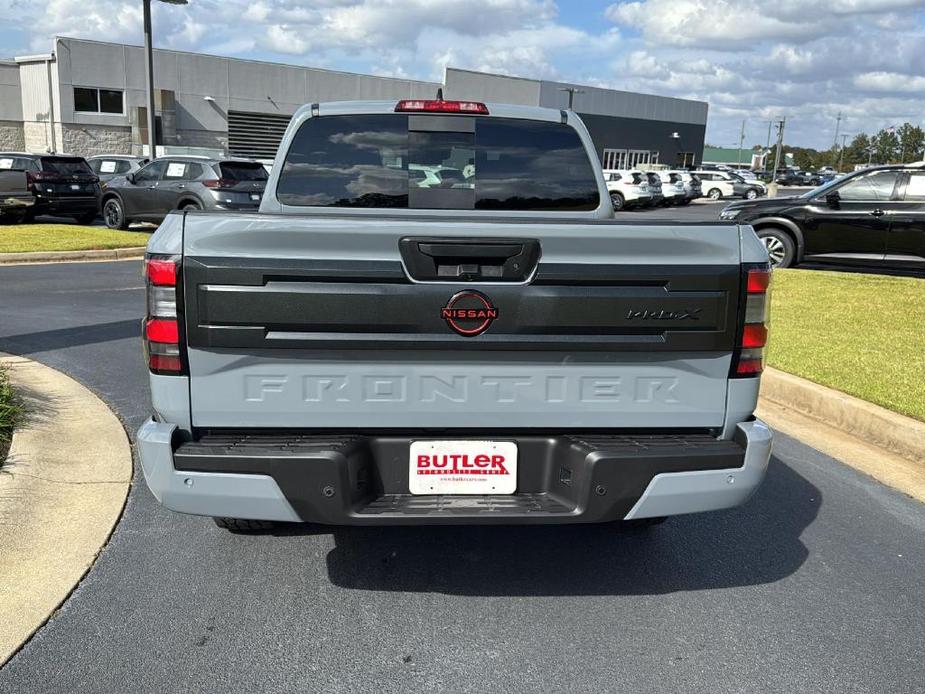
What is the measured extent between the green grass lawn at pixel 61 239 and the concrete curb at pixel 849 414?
11609mm

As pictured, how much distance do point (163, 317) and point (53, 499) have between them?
1824 millimetres

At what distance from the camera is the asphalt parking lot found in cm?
296

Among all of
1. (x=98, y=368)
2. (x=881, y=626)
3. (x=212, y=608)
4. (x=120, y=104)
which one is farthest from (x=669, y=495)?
(x=120, y=104)

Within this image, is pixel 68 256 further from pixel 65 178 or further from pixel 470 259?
pixel 470 259

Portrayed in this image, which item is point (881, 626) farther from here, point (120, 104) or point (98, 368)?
point (120, 104)

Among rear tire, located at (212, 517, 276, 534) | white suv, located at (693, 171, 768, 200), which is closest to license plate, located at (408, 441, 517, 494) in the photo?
rear tire, located at (212, 517, 276, 534)

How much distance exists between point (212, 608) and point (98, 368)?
4.15 metres

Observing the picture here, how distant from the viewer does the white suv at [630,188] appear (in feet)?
117

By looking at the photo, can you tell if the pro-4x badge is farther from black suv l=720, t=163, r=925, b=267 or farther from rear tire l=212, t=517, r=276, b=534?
black suv l=720, t=163, r=925, b=267

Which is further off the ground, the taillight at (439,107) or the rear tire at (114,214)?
the taillight at (439,107)

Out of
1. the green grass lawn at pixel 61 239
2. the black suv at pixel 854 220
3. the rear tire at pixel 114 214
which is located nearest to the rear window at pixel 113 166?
the rear tire at pixel 114 214

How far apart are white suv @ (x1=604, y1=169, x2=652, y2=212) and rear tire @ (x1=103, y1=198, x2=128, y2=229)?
21289 mm

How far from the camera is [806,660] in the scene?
3104 mm

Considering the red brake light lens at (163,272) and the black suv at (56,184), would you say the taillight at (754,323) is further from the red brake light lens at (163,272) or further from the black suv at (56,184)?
the black suv at (56,184)
